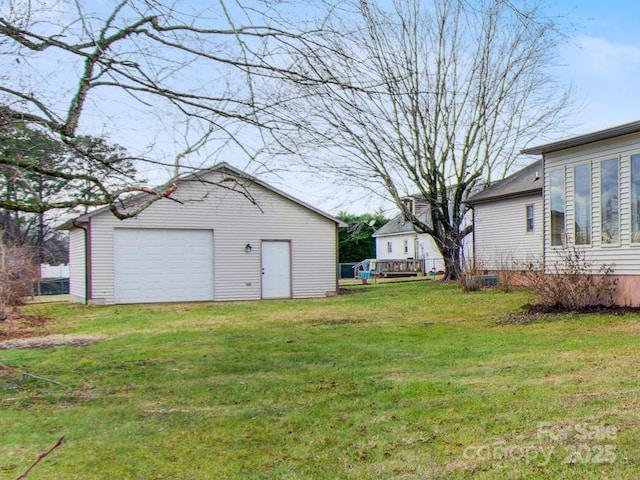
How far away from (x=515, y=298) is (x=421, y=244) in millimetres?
20050

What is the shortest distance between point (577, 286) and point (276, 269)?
10.3 metres

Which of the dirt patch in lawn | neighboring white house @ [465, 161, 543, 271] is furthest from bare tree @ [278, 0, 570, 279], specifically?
the dirt patch in lawn

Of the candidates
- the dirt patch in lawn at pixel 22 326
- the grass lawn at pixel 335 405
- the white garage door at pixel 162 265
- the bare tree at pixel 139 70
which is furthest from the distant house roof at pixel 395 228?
the bare tree at pixel 139 70

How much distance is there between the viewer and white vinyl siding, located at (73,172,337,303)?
1623cm

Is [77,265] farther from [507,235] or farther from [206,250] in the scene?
[507,235]

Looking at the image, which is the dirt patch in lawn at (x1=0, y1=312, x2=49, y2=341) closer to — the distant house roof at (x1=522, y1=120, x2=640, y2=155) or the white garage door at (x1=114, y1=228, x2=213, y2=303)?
the white garage door at (x1=114, y1=228, x2=213, y2=303)

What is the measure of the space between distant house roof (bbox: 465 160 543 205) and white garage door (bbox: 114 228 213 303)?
34.6 ft

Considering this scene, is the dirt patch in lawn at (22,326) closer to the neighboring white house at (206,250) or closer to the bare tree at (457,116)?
the neighboring white house at (206,250)

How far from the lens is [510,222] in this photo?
1994 centimetres

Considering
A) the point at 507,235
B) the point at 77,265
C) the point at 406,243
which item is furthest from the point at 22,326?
the point at 406,243

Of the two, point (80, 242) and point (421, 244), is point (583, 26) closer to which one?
point (80, 242)

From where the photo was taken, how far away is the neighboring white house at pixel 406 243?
31.2 m

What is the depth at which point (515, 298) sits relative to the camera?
13750mm

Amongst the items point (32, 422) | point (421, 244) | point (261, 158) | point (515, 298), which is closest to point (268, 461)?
point (32, 422)
